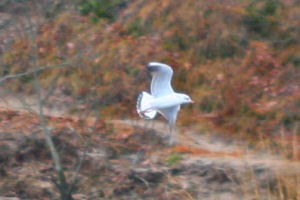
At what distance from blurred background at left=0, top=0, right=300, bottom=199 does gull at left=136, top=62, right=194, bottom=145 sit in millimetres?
574

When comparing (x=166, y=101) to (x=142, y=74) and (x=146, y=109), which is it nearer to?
(x=146, y=109)

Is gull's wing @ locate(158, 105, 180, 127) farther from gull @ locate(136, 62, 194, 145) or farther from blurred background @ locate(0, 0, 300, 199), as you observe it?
blurred background @ locate(0, 0, 300, 199)

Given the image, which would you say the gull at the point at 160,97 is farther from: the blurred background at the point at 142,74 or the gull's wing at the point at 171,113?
the blurred background at the point at 142,74

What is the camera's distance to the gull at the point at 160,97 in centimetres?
1015

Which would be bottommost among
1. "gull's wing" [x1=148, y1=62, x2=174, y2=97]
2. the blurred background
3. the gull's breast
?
the gull's breast

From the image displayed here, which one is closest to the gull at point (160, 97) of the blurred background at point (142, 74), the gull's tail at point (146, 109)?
the gull's tail at point (146, 109)

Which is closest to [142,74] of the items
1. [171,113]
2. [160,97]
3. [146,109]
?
[171,113]

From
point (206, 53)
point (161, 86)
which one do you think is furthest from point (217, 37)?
point (161, 86)

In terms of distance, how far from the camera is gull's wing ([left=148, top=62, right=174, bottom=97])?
33.2 ft

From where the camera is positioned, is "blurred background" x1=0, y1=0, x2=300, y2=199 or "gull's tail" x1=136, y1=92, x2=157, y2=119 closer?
"gull's tail" x1=136, y1=92, x2=157, y2=119

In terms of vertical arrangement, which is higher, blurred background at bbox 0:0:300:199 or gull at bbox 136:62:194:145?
blurred background at bbox 0:0:300:199

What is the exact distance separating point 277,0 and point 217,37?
0.91 m

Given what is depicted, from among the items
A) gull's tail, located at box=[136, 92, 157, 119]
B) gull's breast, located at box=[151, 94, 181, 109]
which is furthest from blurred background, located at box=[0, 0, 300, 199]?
gull's breast, located at box=[151, 94, 181, 109]

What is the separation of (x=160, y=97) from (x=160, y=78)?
19 centimetres
